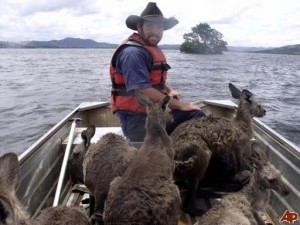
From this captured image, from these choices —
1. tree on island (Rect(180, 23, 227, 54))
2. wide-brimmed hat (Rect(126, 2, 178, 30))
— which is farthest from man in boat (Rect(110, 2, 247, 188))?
tree on island (Rect(180, 23, 227, 54))

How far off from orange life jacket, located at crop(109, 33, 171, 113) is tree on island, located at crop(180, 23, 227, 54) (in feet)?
260

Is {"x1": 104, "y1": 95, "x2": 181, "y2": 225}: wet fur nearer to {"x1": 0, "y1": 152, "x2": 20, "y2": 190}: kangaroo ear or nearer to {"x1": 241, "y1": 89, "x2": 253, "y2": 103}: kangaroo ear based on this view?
{"x1": 0, "y1": 152, "x2": 20, "y2": 190}: kangaroo ear

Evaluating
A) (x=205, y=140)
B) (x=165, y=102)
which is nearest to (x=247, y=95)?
(x=205, y=140)

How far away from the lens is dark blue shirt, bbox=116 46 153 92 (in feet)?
20.8

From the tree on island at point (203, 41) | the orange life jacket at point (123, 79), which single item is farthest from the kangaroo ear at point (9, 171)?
the tree on island at point (203, 41)

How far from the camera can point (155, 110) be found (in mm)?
5777

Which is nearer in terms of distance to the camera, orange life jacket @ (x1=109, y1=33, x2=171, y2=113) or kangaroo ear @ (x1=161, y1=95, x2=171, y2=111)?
kangaroo ear @ (x1=161, y1=95, x2=171, y2=111)

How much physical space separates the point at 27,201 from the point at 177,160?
230 cm

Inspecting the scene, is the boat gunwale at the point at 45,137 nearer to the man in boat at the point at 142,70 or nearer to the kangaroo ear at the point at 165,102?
the man in boat at the point at 142,70

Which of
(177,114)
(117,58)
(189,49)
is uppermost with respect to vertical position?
(117,58)

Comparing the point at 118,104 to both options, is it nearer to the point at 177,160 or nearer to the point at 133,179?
the point at 177,160

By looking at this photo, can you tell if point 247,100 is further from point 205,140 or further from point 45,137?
point 45,137

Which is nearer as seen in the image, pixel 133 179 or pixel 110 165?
pixel 133 179

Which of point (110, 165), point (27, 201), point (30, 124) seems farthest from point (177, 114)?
point (30, 124)
